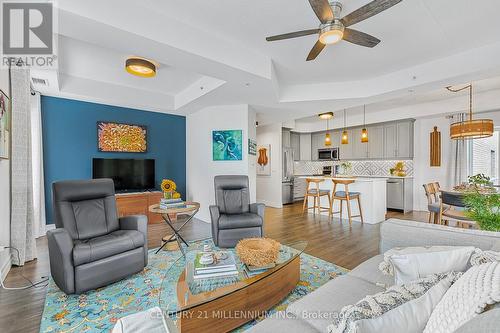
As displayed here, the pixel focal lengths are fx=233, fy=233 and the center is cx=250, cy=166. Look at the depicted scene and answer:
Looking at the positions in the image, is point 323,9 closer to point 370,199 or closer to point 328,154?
point 370,199

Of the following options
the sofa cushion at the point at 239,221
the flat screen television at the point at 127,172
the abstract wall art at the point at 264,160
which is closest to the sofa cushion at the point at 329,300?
the sofa cushion at the point at 239,221

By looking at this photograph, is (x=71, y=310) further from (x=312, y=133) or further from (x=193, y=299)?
(x=312, y=133)

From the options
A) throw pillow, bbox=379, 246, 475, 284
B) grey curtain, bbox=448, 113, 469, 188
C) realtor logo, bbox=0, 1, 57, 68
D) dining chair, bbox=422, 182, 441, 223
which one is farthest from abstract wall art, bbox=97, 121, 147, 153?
grey curtain, bbox=448, 113, 469, 188

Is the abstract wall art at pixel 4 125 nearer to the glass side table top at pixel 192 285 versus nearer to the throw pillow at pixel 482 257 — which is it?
the glass side table top at pixel 192 285

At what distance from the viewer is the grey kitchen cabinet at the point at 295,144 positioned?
26.3 feet

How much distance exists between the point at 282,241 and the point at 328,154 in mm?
5004

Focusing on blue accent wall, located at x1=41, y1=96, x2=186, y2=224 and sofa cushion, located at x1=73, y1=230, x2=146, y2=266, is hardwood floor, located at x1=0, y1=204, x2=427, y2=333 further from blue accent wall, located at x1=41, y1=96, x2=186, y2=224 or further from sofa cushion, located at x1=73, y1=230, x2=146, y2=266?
blue accent wall, located at x1=41, y1=96, x2=186, y2=224

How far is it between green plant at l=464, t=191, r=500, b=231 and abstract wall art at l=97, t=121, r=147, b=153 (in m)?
5.36

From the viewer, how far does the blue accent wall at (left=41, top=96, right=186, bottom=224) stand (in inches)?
167

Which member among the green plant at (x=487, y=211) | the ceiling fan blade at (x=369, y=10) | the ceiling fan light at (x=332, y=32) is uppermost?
the ceiling fan blade at (x=369, y=10)

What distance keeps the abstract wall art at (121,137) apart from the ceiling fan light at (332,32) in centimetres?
434

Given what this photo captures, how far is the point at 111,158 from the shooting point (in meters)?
4.72

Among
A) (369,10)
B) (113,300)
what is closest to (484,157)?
(369,10)

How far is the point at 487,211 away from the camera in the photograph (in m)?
1.77
